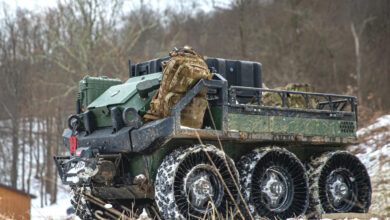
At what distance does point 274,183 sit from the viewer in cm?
877

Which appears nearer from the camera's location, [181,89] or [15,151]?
[181,89]

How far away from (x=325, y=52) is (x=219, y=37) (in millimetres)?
5327

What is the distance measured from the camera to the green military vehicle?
7.66m

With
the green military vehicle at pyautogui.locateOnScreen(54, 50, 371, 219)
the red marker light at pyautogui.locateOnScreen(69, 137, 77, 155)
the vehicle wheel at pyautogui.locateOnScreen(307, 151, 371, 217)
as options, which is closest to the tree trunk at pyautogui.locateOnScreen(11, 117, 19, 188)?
the green military vehicle at pyautogui.locateOnScreen(54, 50, 371, 219)

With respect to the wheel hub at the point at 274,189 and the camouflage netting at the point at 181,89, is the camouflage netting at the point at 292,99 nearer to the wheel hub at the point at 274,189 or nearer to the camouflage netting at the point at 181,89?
the wheel hub at the point at 274,189

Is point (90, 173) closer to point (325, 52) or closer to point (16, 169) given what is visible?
point (325, 52)

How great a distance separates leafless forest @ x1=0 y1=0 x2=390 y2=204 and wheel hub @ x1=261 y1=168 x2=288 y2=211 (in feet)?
44.2

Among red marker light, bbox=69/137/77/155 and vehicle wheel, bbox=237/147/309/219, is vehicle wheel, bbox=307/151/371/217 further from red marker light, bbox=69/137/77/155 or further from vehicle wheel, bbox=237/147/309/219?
red marker light, bbox=69/137/77/155

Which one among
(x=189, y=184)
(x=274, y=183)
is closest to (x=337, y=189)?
(x=274, y=183)

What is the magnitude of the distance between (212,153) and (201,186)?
473mm

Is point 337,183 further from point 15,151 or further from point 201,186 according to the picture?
point 15,151

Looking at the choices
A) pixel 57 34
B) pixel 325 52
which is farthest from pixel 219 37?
pixel 57 34

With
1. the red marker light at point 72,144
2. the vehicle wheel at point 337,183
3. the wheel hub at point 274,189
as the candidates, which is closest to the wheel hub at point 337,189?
the vehicle wheel at point 337,183

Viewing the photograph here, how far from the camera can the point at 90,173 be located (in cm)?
759
